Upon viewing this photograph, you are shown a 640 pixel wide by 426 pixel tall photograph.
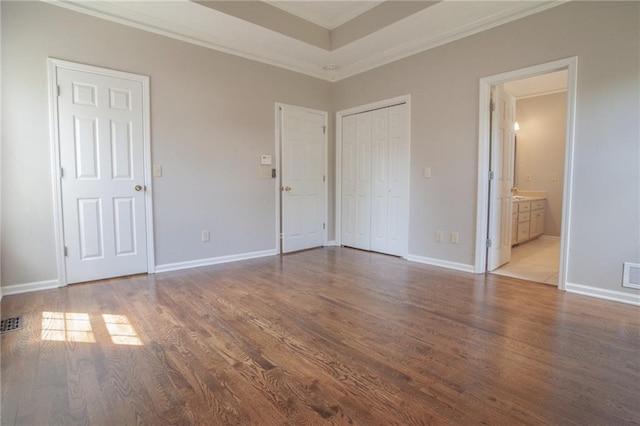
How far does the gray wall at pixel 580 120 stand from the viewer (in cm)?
268

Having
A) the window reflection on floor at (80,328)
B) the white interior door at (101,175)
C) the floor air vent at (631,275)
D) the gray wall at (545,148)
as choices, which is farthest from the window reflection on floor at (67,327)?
the gray wall at (545,148)

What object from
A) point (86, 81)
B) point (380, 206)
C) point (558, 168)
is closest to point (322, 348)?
→ point (380, 206)

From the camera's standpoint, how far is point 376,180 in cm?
479

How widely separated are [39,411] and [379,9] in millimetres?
4246

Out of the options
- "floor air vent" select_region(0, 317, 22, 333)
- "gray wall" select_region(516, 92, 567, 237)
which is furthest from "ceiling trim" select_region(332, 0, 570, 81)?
"floor air vent" select_region(0, 317, 22, 333)

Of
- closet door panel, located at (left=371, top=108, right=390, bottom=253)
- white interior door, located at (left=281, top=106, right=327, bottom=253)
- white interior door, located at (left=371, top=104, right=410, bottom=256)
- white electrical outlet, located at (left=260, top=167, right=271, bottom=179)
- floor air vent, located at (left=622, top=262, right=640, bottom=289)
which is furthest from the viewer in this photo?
white interior door, located at (left=281, top=106, right=327, bottom=253)

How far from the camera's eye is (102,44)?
10.6 ft

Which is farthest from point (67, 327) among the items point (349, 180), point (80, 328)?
point (349, 180)

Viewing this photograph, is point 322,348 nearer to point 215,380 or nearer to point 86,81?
point 215,380

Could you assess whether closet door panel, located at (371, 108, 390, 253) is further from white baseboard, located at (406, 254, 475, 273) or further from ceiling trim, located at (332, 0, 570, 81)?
ceiling trim, located at (332, 0, 570, 81)

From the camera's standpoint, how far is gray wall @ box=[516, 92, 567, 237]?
237 inches

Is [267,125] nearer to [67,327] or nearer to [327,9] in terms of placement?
[327,9]

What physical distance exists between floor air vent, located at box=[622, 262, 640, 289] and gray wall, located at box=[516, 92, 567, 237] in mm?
3806

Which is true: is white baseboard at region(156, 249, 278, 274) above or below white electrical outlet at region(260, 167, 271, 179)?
below
